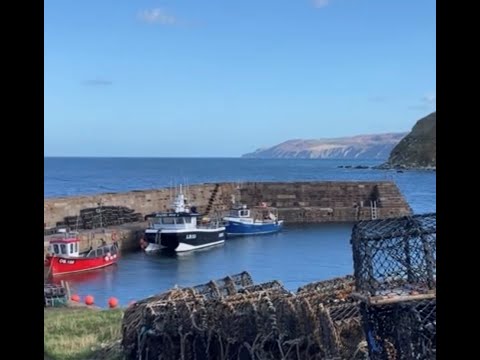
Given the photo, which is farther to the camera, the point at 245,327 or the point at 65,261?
the point at 65,261

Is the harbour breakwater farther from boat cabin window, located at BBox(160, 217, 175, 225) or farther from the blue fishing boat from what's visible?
boat cabin window, located at BBox(160, 217, 175, 225)

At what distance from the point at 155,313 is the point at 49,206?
79.9 feet

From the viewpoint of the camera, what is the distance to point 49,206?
98.7ft

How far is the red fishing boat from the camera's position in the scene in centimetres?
2278

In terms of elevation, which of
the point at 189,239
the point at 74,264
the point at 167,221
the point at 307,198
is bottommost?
the point at 74,264

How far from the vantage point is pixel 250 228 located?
112 feet

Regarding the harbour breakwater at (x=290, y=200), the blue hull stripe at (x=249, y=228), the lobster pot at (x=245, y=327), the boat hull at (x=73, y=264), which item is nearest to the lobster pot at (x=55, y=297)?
the lobster pot at (x=245, y=327)

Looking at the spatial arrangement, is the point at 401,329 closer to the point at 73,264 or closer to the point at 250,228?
the point at 73,264

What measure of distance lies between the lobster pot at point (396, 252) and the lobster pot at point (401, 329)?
0.13 meters

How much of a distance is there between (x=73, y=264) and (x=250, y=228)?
12657 millimetres

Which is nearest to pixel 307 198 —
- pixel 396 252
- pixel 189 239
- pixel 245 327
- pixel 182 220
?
pixel 182 220
